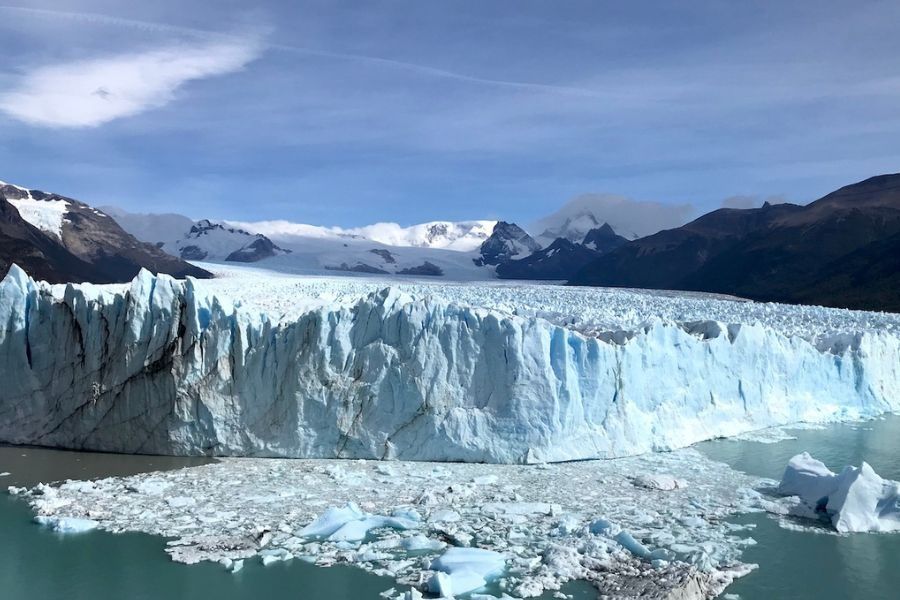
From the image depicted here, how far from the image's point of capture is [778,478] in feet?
30.9

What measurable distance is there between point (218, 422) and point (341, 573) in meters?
4.42

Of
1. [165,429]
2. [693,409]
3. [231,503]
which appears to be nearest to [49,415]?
[165,429]

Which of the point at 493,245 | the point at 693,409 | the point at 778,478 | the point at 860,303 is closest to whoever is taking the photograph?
the point at 778,478

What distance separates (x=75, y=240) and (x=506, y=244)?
141 feet

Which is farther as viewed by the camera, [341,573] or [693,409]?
[693,409]

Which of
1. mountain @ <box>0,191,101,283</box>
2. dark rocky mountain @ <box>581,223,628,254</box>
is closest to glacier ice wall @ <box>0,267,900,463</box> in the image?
mountain @ <box>0,191,101,283</box>

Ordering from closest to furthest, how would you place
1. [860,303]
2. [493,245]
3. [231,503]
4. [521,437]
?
[231,503], [521,437], [860,303], [493,245]

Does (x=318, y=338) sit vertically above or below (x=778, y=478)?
above

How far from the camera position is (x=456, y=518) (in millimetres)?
7664

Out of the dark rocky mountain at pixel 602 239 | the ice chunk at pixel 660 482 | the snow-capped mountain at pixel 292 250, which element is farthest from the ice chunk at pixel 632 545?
the dark rocky mountain at pixel 602 239

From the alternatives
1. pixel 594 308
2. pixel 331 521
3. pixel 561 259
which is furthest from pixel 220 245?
pixel 331 521

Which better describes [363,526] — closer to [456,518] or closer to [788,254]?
[456,518]

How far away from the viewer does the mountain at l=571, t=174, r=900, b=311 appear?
33.8m

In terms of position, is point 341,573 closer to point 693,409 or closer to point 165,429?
point 165,429
